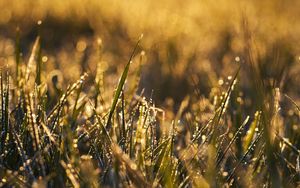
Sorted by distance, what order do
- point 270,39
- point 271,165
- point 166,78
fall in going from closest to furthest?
1. point 271,165
2. point 166,78
3. point 270,39

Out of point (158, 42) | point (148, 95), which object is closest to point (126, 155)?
point (148, 95)

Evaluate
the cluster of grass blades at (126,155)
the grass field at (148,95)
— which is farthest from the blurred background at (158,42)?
the cluster of grass blades at (126,155)

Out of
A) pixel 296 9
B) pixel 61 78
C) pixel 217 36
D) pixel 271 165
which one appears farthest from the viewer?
pixel 296 9

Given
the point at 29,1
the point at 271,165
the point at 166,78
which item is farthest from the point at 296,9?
the point at 271,165

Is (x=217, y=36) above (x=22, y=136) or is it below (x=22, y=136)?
below

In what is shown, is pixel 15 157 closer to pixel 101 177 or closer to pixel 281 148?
pixel 101 177

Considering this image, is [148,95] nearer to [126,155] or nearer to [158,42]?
[158,42]

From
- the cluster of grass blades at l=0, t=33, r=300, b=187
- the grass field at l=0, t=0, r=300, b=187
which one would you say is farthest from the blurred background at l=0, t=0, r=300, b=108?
the cluster of grass blades at l=0, t=33, r=300, b=187
